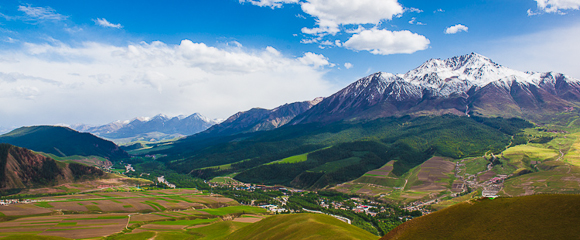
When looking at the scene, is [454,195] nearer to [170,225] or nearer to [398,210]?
[398,210]

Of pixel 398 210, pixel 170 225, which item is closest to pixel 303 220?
pixel 170 225

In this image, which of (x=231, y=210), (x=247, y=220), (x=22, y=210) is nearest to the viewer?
(x=22, y=210)

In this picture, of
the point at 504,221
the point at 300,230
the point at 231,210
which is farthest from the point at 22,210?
the point at 504,221

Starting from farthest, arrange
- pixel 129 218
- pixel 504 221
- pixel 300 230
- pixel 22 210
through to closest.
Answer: pixel 22 210 < pixel 129 218 < pixel 300 230 < pixel 504 221

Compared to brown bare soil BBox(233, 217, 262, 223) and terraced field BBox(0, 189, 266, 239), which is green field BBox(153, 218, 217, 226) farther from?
brown bare soil BBox(233, 217, 262, 223)

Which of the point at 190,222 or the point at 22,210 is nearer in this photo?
the point at 22,210

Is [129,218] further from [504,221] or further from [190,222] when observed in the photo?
[504,221]

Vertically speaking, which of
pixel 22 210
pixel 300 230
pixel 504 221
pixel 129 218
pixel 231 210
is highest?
pixel 504 221

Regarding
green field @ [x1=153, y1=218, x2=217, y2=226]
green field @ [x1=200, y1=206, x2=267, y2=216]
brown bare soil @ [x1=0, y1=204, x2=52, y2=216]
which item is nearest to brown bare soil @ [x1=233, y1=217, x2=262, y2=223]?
green field @ [x1=153, y1=218, x2=217, y2=226]

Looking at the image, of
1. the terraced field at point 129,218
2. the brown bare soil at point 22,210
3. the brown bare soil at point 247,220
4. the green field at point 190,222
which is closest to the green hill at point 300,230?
the terraced field at point 129,218
